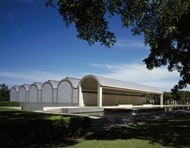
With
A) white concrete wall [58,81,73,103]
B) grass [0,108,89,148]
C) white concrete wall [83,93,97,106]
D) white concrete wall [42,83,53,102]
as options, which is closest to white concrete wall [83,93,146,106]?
white concrete wall [83,93,97,106]

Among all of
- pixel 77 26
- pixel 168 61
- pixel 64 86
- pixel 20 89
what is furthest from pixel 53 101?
pixel 77 26

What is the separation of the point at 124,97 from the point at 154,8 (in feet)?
159

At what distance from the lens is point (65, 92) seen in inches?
1812

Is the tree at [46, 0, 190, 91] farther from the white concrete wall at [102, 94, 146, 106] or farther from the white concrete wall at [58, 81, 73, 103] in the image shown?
the white concrete wall at [102, 94, 146, 106]

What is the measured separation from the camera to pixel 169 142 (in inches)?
453

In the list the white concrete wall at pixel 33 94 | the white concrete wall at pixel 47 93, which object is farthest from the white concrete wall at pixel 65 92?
the white concrete wall at pixel 33 94

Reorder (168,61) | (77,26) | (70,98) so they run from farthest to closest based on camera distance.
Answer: (70,98), (168,61), (77,26)

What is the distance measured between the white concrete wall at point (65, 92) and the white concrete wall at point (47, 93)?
3.35 meters

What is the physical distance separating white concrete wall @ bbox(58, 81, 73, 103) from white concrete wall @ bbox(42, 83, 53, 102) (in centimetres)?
335

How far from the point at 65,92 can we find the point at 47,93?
6.55 meters

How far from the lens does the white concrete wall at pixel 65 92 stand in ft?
148

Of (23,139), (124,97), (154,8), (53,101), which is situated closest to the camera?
(23,139)

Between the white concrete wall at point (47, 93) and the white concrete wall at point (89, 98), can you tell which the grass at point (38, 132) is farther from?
the white concrete wall at point (47, 93)

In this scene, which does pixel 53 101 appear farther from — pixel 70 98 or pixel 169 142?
pixel 169 142
